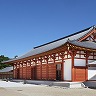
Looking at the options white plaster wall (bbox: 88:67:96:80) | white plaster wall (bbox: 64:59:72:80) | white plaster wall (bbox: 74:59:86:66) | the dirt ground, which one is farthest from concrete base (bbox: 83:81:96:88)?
the dirt ground

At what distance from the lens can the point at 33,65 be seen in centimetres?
3275

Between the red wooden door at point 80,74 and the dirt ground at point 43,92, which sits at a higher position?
the red wooden door at point 80,74

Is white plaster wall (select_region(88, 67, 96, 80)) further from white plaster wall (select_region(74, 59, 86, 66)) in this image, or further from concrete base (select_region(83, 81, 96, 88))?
white plaster wall (select_region(74, 59, 86, 66))

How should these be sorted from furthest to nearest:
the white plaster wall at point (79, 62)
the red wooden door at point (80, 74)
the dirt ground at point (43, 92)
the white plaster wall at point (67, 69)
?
the white plaster wall at point (67, 69), the white plaster wall at point (79, 62), the red wooden door at point (80, 74), the dirt ground at point (43, 92)

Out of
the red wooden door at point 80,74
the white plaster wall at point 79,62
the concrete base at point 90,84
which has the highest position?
the white plaster wall at point 79,62

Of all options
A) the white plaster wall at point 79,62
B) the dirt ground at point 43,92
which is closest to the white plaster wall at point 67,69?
the white plaster wall at point 79,62

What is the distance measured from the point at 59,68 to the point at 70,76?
133 inches

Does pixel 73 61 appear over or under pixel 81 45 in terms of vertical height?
under

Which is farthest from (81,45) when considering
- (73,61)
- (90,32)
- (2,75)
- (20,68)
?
(2,75)

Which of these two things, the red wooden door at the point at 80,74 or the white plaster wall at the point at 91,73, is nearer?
the red wooden door at the point at 80,74

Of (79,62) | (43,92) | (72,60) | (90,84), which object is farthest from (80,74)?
(43,92)

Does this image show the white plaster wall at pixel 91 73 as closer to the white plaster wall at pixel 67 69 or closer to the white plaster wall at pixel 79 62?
the white plaster wall at pixel 79 62

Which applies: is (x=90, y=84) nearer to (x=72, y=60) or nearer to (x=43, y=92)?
(x=72, y=60)

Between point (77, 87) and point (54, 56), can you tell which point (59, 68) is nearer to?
point (54, 56)
